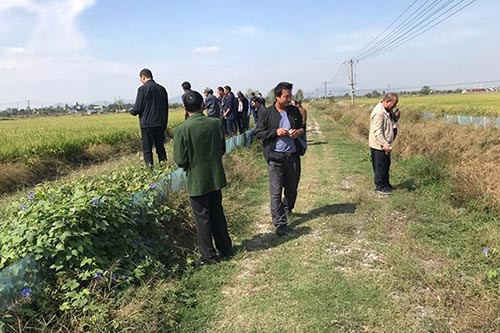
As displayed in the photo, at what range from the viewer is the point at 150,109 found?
6387mm

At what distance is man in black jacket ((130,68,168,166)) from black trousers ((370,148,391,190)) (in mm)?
3673

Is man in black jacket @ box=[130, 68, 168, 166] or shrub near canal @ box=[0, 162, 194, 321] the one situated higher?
man in black jacket @ box=[130, 68, 168, 166]

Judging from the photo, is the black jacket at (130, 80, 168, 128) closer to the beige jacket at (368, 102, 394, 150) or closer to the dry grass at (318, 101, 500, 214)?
the beige jacket at (368, 102, 394, 150)

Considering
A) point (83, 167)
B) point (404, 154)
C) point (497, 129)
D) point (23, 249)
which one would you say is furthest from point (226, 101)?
point (23, 249)

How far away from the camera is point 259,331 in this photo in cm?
286

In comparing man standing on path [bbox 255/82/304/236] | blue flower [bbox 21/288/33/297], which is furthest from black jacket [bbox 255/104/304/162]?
blue flower [bbox 21/288/33/297]

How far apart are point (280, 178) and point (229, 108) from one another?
7.28 meters

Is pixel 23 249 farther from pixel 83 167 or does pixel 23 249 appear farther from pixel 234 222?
pixel 83 167

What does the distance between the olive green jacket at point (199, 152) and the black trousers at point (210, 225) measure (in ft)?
0.47

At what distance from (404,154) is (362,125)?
7648 mm

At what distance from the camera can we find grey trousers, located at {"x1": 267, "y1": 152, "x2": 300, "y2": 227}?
4.85m

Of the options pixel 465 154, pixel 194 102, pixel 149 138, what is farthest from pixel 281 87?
pixel 465 154

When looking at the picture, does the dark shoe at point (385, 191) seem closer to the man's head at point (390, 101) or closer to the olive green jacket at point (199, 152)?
the man's head at point (390, 101)

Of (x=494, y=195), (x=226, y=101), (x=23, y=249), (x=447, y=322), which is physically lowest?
(x=447, y=322)
